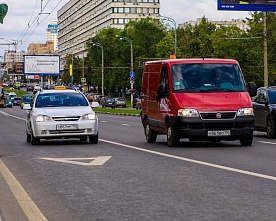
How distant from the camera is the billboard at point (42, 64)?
11500 centimetres

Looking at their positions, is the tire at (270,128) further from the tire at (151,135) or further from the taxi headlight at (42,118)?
the taxi headlight at (42,118)

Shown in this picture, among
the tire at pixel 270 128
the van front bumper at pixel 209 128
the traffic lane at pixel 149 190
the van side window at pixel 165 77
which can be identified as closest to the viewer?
the traffic lane at pixel 149 190

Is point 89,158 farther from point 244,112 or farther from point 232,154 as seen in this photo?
point 244,112

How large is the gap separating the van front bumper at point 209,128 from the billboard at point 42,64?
95.5m

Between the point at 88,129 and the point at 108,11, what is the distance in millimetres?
160202

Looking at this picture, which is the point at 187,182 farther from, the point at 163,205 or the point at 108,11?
the point at 108,11

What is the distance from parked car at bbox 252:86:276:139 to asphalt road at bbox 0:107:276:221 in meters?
5.89

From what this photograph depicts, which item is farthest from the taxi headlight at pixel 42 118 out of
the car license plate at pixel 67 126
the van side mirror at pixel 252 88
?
the van side mirror at pixel 252 88

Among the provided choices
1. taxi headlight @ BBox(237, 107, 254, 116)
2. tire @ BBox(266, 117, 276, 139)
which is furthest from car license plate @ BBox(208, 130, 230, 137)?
tire @ BBox(266, 117, 276, 139)

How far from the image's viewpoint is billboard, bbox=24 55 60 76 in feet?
377

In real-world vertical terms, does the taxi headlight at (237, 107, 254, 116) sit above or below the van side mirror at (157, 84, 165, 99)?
below

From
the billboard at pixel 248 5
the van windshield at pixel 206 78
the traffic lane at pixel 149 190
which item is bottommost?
the traffic lane at pixel 149 190

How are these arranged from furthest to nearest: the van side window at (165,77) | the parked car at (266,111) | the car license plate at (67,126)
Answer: the parked car at (266,111), the car license plate at (67,126), the van side window at (165,77)

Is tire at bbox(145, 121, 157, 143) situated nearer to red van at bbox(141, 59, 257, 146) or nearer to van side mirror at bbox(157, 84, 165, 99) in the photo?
red van at bbox(141, 59, 257, 146)
